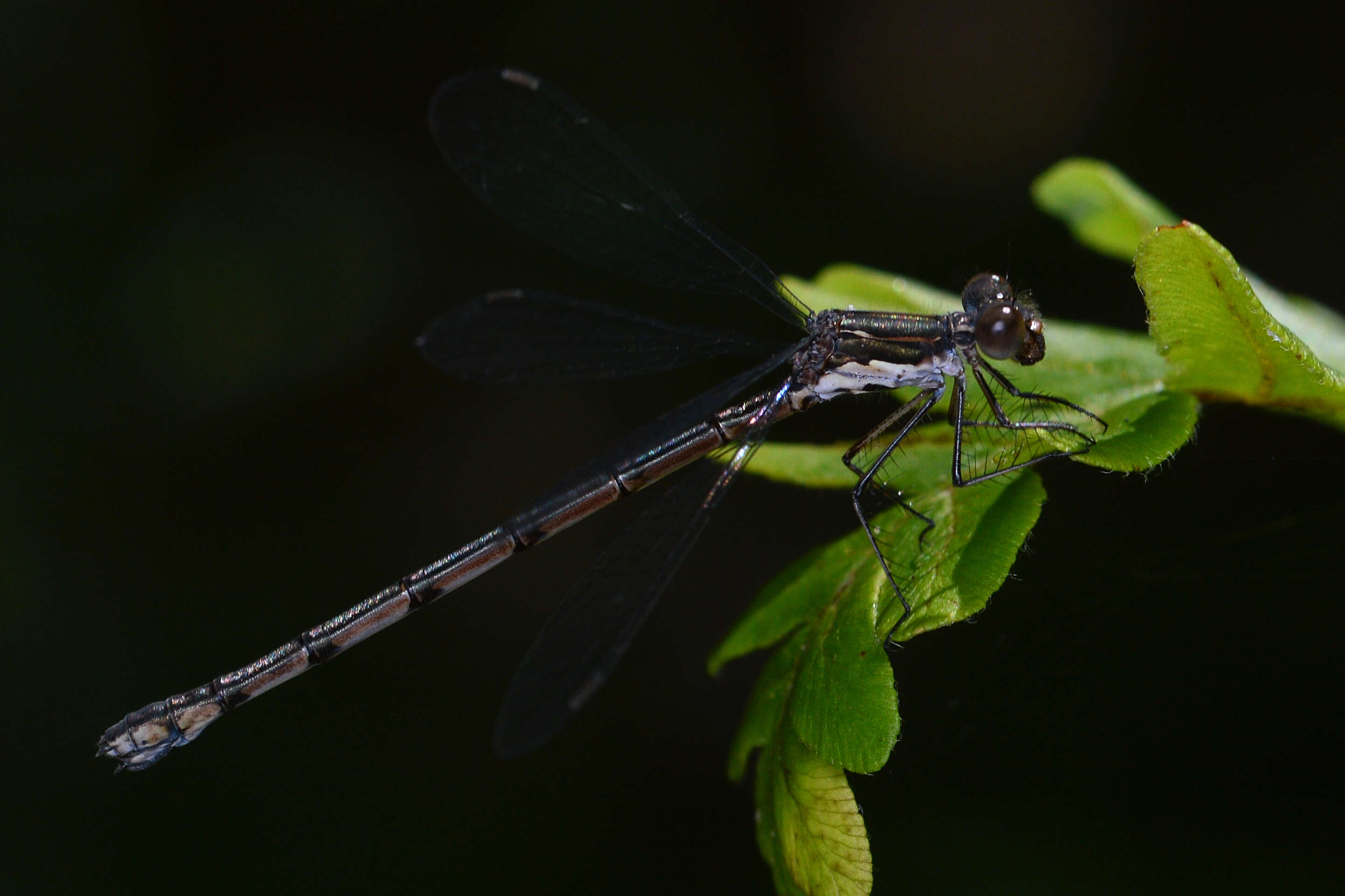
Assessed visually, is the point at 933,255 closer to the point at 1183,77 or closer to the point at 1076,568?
the point at 1183,77

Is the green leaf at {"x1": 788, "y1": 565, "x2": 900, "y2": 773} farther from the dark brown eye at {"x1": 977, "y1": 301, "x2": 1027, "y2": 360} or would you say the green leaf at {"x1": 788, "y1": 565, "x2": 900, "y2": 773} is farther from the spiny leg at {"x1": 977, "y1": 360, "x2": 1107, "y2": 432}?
the dark brown eye at {"x1": 977, "y1": 301, "x2": 1027, "y2": 360}

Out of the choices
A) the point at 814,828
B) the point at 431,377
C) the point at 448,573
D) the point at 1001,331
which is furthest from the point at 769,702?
the point at 431,377

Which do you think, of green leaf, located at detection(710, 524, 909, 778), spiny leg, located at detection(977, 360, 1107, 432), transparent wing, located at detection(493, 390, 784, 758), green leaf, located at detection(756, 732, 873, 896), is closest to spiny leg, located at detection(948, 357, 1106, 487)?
spiny leg, located at detection(977, 360, 1107, 432)

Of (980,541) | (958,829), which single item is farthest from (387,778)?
(980,541)

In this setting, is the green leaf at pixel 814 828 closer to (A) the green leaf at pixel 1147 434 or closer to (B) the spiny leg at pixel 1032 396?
(A) the green leaf at pixel 1147 434

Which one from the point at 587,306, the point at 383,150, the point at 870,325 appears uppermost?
the point at 383,150

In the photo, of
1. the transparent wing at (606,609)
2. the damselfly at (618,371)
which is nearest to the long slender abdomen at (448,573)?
the damselfly at (618,371)
